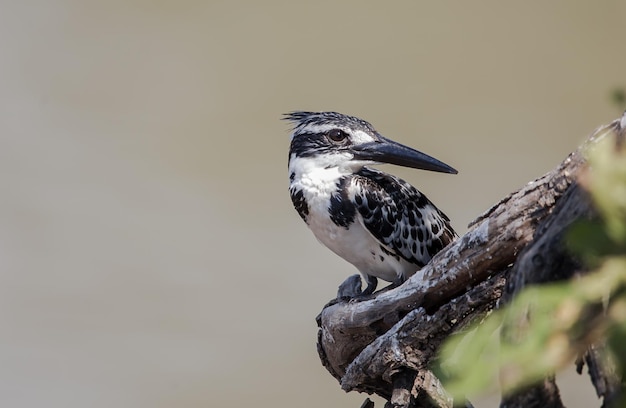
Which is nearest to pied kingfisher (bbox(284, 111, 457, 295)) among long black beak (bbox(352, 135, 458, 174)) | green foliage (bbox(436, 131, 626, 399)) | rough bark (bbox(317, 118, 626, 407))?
long black beak (bbox(352, 135, 458, 174))

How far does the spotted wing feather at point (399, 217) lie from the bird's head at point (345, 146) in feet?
0.31

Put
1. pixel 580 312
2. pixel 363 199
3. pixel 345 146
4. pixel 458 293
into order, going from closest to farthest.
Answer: pixel 580 312, pixel 458 293, pixel 363 199, pixel 345 146

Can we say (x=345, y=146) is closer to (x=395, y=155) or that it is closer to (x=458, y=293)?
(x=395, y=155)

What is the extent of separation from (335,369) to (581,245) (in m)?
2.35

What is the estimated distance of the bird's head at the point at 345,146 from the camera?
3430mm

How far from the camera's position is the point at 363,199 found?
3.36m

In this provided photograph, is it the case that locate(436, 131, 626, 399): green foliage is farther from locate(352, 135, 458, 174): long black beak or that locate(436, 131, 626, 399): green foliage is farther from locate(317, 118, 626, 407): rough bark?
locate(352, 135, 458, 174): long black beak

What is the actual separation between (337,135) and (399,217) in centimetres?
43

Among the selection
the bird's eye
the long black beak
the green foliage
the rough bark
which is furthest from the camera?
the bird's eye

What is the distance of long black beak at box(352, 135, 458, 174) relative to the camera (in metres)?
3.35

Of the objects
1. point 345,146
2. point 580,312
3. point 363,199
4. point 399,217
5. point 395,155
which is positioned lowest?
point 580,312

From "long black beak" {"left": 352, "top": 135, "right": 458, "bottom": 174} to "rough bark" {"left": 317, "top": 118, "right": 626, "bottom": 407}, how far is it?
0.63m

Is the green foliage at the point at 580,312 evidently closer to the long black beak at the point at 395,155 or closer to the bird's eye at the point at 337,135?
the long black beak at the point at 395,155

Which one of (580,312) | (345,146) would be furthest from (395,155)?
(580,312)
